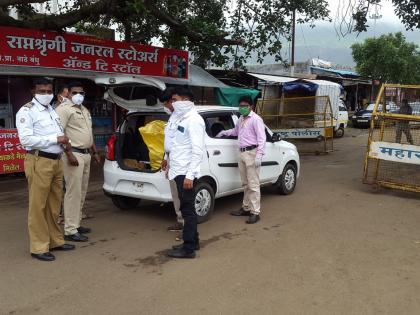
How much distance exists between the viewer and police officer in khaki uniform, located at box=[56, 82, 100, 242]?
539 centimetres

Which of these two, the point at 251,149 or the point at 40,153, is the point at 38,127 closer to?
the point at 40,153

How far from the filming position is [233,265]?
15.4 ft

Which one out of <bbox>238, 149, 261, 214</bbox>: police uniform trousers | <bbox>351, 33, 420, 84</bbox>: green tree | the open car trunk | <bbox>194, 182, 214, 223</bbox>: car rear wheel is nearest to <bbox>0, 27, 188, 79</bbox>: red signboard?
the open car trunk

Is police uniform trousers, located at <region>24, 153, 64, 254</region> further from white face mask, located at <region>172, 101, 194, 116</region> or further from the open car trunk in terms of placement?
the open car trunk

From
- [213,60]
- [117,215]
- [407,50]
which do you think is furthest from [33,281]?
[407,50]

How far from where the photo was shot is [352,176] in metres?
10.3

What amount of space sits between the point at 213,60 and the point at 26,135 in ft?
27.0

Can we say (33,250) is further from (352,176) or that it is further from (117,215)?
(352,176)

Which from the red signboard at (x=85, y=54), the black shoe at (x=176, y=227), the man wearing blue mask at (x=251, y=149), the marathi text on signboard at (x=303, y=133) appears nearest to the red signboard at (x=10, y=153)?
the red signboard at (x=85, y=54)

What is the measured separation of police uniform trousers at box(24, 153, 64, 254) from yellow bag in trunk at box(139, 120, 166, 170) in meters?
1.41

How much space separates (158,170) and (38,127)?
1769 millimetres

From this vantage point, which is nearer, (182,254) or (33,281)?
(33,281)

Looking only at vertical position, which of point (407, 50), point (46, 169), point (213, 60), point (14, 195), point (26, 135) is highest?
point (407, 50)

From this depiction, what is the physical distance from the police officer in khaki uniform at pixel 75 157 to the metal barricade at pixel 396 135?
515 cm
